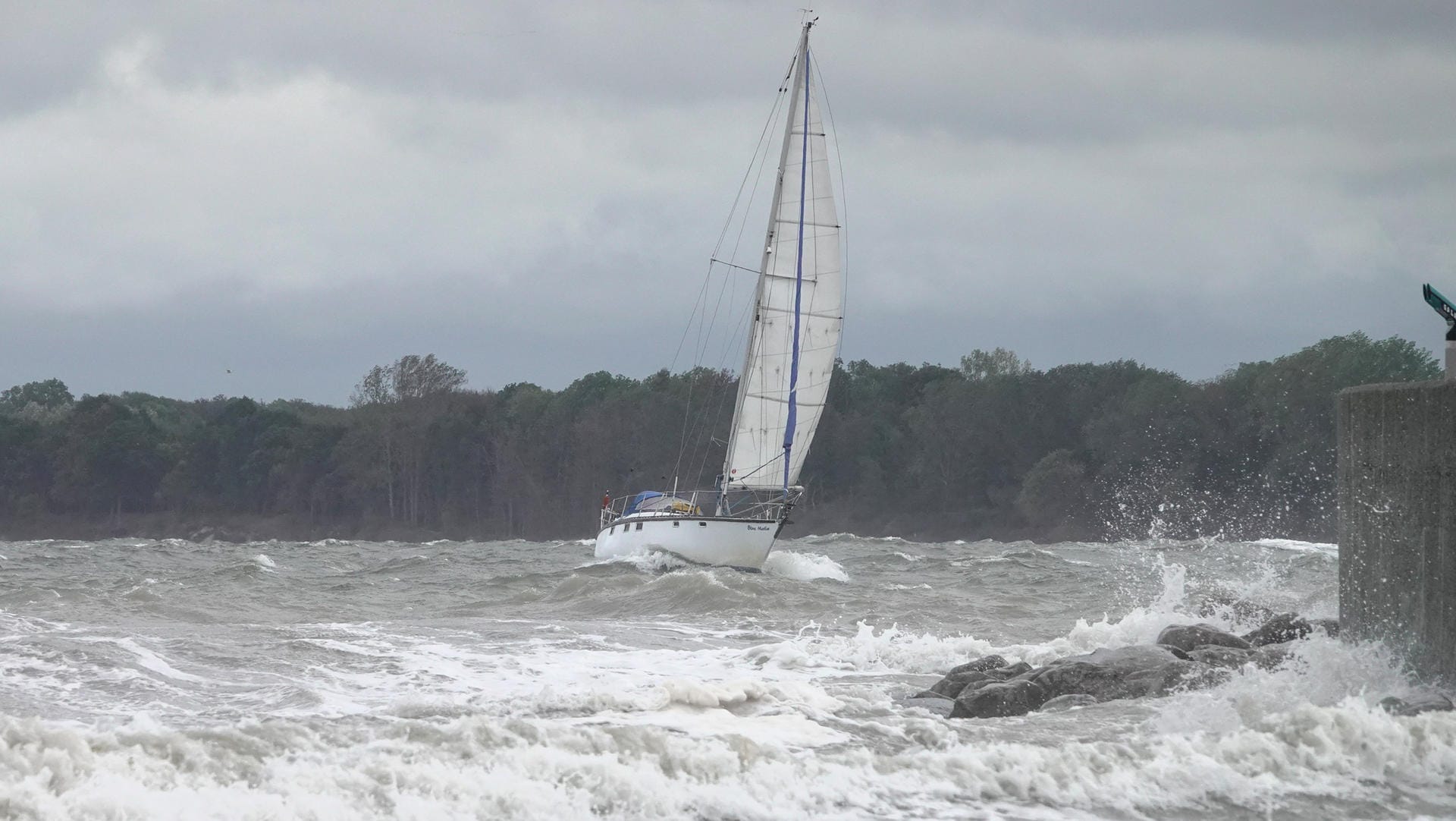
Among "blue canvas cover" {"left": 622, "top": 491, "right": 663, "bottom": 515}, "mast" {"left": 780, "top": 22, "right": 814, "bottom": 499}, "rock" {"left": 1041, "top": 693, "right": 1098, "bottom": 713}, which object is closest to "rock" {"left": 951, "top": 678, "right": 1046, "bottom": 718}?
"rock" {"left": 1041, "top": 693, "right": 1098, "bottom": 713}

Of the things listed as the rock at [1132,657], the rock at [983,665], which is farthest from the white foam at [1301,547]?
the rock at [1132,657]

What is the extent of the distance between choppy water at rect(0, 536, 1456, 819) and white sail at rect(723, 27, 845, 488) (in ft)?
45.0

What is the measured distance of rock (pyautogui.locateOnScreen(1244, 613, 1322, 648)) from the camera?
13352 millimetres

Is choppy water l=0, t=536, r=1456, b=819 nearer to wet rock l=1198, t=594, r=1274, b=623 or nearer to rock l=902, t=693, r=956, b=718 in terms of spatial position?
wet rock l=1198, t=594, r=1274, b=623

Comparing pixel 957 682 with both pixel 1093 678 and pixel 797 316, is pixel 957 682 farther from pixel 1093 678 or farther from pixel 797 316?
pixel 797 316

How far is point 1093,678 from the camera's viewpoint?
11.3 metres

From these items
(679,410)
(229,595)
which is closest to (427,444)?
(679,410)

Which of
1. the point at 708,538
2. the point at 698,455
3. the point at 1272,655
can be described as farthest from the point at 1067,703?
the point at 698,455

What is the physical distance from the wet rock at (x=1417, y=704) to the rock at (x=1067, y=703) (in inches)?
90.2

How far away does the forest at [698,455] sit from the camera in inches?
2862

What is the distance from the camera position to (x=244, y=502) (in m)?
102

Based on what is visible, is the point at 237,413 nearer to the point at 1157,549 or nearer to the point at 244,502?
the point at 244,502

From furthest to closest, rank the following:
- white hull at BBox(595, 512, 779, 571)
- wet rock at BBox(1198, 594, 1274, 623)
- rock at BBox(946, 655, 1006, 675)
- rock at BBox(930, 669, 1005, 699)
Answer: white hull at BBox(595, 512, 779, 571) < wet rock at BBox(1198, 594, 1274, 623) < rock at BBox(946, 655, 1006, 675) < rock at BBox(930, 669, 1005, 699)

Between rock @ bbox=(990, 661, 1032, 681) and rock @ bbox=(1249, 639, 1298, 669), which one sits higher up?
rock @ bbox=(1249, 639, 1298, 669)
